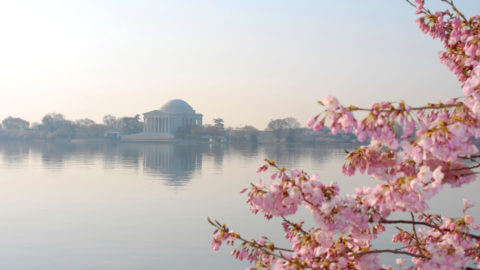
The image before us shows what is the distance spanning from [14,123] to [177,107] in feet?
127

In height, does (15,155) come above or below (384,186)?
below

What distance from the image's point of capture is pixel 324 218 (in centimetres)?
315

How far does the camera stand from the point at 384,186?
2.85m

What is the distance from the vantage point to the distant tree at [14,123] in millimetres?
118650

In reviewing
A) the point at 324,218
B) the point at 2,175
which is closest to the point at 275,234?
the point at 324,218

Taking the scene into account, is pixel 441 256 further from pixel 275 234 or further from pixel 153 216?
pixel 153 216

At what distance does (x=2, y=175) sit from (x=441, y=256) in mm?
22106

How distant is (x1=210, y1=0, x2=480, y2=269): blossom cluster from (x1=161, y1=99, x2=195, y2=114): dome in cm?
11420

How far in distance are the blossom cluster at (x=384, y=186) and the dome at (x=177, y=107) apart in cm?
11420

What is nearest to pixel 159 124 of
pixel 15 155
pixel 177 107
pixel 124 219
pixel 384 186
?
pixel 177 107

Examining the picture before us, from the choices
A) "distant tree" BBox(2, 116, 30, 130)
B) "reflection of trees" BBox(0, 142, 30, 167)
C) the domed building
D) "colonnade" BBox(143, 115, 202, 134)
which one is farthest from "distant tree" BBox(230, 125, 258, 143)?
"reflection of trees" BBox(0, 142, 30, 167)

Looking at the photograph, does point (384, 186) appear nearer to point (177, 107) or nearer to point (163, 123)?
point (163, 123)

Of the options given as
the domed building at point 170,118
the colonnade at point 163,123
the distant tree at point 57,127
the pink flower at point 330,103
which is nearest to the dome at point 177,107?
the domed building at point 170,118

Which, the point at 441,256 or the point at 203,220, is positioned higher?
the point at 441,256
